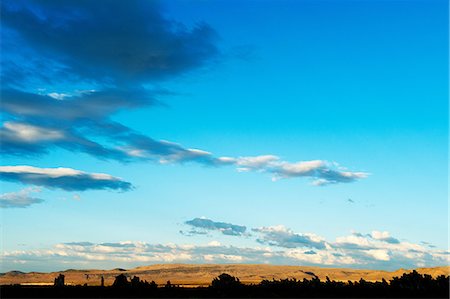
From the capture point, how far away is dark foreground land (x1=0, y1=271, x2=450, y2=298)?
51875 mm

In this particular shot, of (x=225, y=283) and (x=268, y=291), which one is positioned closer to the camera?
(x=268, y=291)

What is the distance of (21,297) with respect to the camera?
5100 cm

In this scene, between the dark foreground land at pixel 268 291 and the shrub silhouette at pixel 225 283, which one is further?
the shrub silhouette at pixel 225 283

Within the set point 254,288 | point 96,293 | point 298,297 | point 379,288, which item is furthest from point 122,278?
point 379,288

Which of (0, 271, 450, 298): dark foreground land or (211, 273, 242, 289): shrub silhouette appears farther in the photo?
(211, 273, 242, 289): shrub silhouette

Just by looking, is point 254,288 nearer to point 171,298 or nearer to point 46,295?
point 171,298

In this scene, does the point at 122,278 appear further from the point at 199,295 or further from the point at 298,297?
the point at 298,297

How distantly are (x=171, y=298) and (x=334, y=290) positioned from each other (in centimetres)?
1436

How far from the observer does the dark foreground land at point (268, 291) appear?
51.9 meters

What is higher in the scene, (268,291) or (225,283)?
(225,283)

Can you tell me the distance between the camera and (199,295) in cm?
5197

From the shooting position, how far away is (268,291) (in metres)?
53.3

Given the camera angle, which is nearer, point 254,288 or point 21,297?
point 21,297

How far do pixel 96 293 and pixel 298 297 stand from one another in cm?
1719
